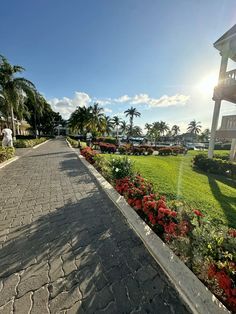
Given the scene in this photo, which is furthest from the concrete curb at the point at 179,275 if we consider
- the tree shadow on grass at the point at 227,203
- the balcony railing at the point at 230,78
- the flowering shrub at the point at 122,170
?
the balcony railing at the point at 230,78

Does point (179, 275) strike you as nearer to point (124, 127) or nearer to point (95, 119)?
point (95, 119)

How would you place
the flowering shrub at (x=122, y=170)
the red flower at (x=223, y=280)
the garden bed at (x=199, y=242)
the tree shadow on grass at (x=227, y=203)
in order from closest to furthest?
1. the red flower at (x=223, y=280)
2. the garden bed at (x=199, y=242)
3. the tree shadow on grass at (x=227, y=203)
4. the flowering shrub at (x=122, y=170)

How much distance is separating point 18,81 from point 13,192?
764 inches

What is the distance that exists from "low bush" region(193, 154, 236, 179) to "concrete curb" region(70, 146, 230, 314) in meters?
9.05

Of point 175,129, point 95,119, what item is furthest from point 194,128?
point 95,119

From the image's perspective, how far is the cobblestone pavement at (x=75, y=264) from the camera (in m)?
1.92

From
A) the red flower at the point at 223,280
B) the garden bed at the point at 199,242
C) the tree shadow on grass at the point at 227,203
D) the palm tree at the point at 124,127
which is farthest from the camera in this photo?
the palm tree at the point at 124,127

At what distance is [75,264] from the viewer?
8.05ft

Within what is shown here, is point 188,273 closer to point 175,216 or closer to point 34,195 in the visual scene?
point 175,216

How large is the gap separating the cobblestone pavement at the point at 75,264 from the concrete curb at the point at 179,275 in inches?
3.6

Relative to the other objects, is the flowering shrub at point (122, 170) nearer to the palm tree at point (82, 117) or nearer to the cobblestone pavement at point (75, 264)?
the cobblestone pavement at point (75, 264)

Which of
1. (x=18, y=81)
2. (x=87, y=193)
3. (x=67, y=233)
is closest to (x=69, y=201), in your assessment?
(x=87, y=193)

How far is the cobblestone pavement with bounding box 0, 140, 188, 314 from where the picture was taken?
192 cm

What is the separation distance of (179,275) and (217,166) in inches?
398
